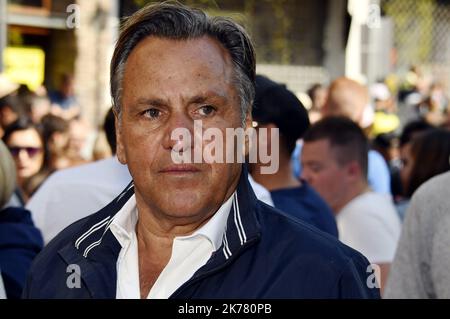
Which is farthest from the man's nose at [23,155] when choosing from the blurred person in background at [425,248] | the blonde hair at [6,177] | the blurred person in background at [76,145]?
the blurred person in background at [425,248]

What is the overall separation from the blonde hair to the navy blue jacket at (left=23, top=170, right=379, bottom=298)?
101 cm

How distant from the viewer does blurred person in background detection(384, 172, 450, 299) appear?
2.93 meters

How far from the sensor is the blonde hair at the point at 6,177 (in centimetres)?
302

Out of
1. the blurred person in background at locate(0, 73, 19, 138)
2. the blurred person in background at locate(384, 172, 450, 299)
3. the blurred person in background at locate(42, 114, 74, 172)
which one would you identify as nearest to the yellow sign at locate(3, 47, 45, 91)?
the blurred person in background at locate(0, 73, 19, 138)

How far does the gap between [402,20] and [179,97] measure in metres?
14.1

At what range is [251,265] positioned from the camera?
187 cm

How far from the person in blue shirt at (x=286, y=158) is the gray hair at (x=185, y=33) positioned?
1643 mm

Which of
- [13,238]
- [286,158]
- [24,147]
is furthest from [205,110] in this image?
[24,147]

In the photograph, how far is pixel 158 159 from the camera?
75.4 inches

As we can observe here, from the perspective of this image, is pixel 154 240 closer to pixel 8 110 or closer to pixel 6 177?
pixel 6 177

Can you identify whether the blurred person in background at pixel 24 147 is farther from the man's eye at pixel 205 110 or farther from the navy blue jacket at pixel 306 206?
the man's eye at pixel 205 110

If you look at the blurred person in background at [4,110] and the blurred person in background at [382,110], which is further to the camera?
the blurred person in background at [382,110]

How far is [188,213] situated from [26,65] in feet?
29.1

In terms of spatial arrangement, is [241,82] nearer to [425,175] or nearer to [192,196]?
[192,196]
